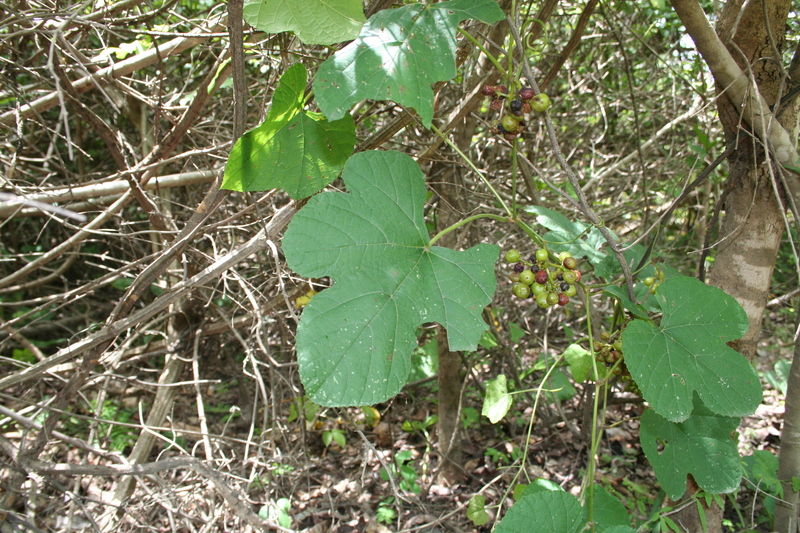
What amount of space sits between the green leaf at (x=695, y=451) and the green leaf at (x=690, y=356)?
0.95 ft

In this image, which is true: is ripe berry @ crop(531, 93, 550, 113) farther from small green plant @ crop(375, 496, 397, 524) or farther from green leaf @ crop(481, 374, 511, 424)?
small green plant @ crop(375, 496, 397, 524)

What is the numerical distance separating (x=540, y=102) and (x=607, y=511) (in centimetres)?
111

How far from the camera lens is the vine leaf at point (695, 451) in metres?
1.41

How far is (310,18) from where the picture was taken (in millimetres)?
1190

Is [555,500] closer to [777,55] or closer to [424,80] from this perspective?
[424,80]

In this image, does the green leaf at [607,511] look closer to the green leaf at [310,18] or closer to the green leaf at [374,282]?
the green leaf at [374,282]

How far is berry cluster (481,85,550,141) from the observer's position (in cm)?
109

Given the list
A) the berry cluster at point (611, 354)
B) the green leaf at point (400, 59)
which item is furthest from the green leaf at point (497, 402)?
the green leaf at point (400, 59)

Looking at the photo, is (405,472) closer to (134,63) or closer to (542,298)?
(542,298)

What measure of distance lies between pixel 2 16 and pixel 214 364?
199 centimetres

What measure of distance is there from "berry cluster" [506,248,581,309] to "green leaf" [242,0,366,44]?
0.63 m

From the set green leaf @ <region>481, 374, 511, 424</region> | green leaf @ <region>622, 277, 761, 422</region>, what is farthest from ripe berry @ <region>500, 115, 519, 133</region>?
green leaf @ <region>481, 374, 511, 424</region>

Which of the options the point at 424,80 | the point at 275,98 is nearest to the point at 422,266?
the point at 424,80

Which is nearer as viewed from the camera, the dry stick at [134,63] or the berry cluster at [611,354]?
the berry cluster at [611,354]
